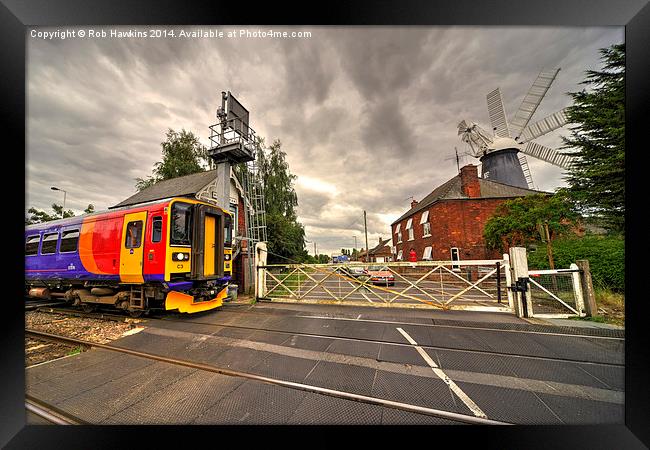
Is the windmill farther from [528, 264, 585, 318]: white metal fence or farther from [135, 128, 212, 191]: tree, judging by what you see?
[135, 128, 212, 191]: tree

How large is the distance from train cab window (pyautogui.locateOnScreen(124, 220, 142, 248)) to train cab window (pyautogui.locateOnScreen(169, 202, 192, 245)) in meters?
0.99

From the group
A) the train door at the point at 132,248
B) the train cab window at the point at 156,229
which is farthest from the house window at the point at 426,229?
the train door at the point at 132,248

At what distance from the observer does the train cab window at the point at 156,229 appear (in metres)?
5.23

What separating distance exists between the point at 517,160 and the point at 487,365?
2785cm

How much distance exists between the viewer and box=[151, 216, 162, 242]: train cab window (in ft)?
17.2

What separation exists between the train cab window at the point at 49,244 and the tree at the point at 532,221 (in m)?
17.6

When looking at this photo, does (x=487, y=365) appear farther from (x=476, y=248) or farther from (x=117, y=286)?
(x=476, y=248)

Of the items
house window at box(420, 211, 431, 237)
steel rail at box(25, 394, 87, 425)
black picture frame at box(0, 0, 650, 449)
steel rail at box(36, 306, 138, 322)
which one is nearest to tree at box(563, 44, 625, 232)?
→ black picture frame at box(0, 0, 650, 449)

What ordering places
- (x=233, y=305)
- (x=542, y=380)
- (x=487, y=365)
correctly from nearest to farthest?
1. (x=542, y=380)
2. (x=487, y=365)
3. (x=233, y=305)

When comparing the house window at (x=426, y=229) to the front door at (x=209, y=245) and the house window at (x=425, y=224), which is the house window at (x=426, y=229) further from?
the front door at (x=209, y=245)
